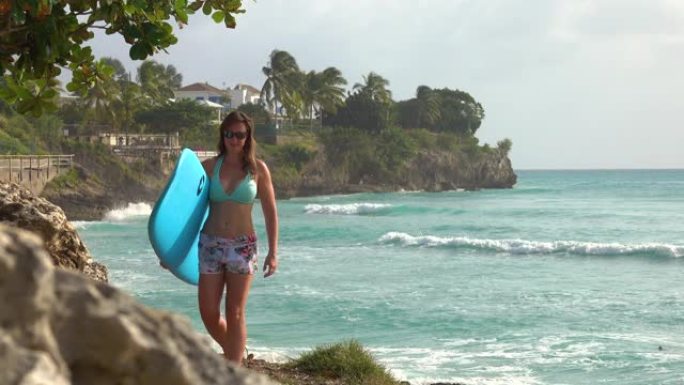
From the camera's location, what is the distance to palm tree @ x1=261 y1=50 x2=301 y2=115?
283 ft

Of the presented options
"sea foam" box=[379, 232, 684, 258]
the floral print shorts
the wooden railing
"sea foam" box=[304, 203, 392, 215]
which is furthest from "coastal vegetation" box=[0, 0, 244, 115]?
"sea foam" box=[304, 203, 392, 215]

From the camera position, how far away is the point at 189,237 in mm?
4949

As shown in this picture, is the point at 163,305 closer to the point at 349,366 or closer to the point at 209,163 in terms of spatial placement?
the point at 349,366

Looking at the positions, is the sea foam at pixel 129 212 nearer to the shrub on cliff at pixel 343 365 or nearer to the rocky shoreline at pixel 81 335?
the shrub on cliff at pixel 343 365

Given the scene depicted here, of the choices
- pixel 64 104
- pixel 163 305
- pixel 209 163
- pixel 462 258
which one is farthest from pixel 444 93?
pixel 209 163

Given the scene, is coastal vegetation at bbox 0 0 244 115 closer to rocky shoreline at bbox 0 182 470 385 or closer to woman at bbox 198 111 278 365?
woman at bbox 198 111 278 365

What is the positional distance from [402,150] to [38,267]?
3749 inches

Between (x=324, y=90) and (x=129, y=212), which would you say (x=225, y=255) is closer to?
(x=129, y=212)

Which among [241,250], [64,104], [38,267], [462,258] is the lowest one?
[462,258]

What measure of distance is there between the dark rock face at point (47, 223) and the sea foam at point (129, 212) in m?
42.2

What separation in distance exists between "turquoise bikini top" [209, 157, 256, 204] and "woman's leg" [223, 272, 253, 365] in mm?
394

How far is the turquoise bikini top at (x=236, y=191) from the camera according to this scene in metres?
4.79

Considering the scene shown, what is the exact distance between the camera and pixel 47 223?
15.9 ft

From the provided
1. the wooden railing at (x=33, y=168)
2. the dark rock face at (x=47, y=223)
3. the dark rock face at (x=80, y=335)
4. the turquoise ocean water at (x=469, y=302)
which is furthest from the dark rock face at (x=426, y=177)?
the dark rock face at (x=80, y=335)
